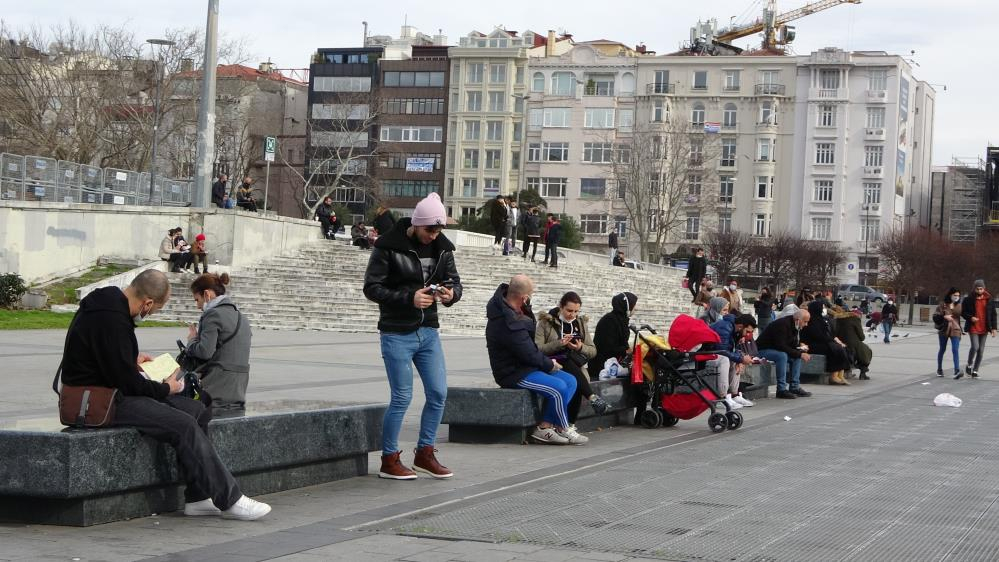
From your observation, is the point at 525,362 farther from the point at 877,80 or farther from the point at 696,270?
the point at 877,80

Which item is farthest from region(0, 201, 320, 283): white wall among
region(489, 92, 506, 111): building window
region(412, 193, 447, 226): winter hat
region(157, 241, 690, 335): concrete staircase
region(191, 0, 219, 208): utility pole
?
region(489, 92, 506, 111): building window

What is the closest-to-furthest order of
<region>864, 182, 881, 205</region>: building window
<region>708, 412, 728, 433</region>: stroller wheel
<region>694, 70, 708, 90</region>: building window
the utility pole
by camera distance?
<region>708, 412, 728, 433</region>: stroller wheel, the utility pole, <region>864, 182, 881, 205</region>: building window, <region>694, 70, 708, 90</region>: building window

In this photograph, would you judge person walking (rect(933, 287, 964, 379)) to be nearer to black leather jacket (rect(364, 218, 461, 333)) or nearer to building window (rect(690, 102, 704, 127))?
black leather jacket (rect(364, 218, 461, 333))

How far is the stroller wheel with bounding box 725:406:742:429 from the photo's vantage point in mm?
13234

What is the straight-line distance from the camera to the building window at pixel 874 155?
100 m

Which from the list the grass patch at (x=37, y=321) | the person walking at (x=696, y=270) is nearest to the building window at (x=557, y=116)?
the person walking at (x=696, y=270)

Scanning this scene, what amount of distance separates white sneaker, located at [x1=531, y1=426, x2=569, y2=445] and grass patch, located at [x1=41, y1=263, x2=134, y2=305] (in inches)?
887

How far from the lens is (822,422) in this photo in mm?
14523

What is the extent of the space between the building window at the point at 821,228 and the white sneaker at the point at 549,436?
9196 cm

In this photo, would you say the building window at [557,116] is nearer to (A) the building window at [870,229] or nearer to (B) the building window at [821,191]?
(B) the building window at [821,191]

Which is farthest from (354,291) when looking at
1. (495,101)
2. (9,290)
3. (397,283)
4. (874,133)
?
(495,101)

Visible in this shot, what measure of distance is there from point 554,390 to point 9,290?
21.9 metres

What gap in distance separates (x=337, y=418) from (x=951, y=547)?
392 cm

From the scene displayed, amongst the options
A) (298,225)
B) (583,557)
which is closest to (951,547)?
(583,557)
